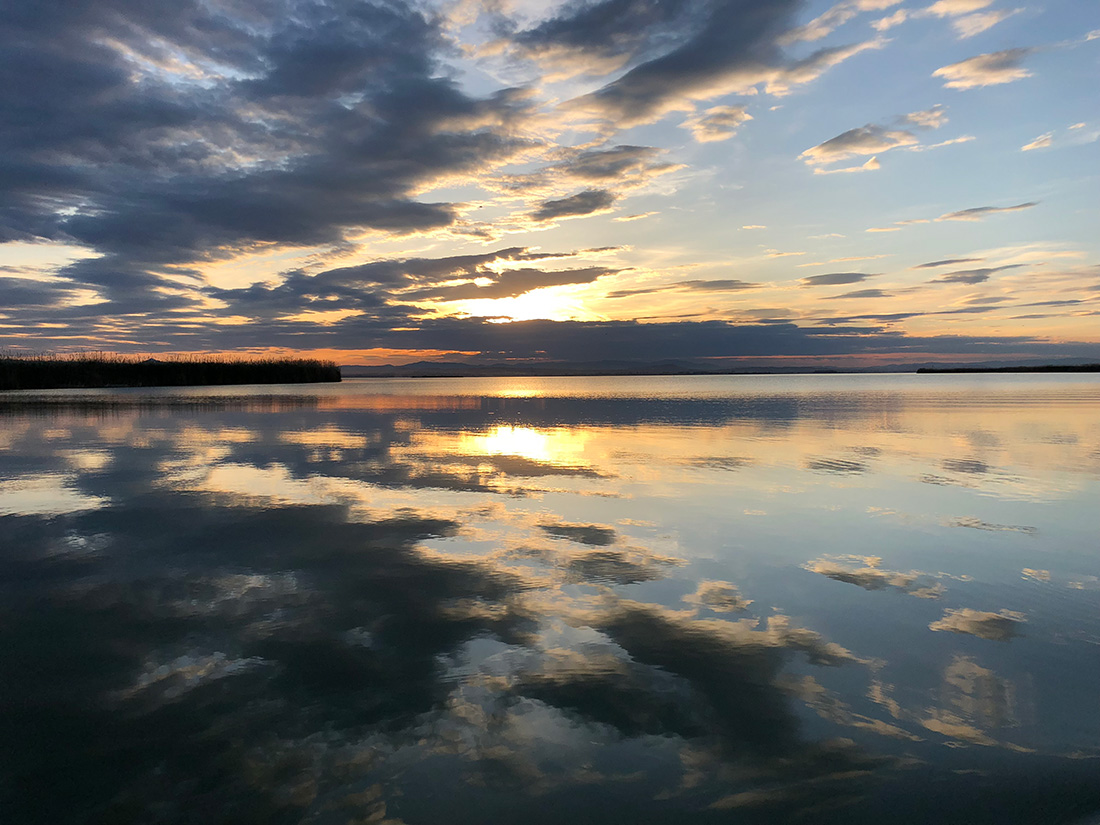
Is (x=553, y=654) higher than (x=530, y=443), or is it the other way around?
(x=553, y=654)

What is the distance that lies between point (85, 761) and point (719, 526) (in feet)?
24.6

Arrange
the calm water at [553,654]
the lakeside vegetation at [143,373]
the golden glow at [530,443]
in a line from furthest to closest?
the lakeside vegetation at [143,373]
the golden glow at [530,443]
the calm water at [553,654]

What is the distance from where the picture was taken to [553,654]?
5031 mm

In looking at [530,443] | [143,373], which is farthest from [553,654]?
[143,373]

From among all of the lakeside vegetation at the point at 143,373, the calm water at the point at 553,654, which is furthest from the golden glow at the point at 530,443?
the lakeside vegetation at the point at 143,373

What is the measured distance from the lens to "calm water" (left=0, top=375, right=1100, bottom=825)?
11.1 feet

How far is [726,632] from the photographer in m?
5.46

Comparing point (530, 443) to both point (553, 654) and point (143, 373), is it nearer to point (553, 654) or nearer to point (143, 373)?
point (553, 654)

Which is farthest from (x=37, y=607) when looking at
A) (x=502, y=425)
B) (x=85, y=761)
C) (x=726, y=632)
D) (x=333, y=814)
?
(x=502, y=425)

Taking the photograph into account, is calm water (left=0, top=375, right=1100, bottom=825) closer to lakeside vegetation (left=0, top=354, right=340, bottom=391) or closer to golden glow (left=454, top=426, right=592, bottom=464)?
golden glow (left=454, top=426, right=592, bottom=464)

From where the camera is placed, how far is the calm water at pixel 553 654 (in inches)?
134

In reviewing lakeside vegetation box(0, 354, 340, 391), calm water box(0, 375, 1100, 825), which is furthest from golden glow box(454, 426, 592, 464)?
lakeside vegetation box(0, 354, 340, 391)

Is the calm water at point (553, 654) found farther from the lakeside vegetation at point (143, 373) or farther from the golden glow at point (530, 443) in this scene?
the lakeside vegetation at point (143, 373)

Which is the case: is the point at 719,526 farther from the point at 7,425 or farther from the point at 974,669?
the point at 7,425
